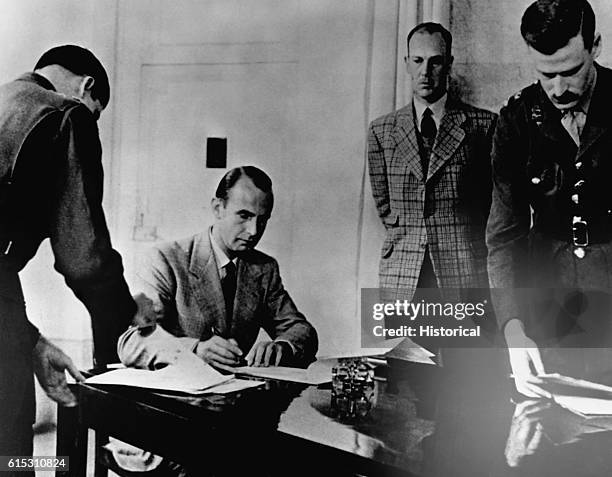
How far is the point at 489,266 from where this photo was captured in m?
1.75

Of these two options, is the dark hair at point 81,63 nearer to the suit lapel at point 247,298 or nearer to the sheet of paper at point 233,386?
the suit lapel at point 247,298

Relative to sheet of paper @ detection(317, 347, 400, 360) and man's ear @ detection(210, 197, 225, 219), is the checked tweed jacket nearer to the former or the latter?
sheet of paper @ detection(317, 347, 400, 360)

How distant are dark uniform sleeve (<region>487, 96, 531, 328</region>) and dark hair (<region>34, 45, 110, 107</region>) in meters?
1.04

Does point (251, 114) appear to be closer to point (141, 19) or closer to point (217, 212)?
point (217, 212)

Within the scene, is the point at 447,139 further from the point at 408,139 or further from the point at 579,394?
the point at 579,394

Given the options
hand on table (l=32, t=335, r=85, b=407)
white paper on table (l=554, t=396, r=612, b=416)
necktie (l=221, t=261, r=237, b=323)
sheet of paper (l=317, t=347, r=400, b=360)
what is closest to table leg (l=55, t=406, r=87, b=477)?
hand on table (l=32, t=335, r=85, b=407)

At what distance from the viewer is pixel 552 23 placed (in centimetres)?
171

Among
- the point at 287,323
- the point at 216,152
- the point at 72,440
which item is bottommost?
the point at 72,440

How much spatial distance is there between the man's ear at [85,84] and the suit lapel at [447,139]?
929 mm

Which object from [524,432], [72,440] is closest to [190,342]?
[72,440]

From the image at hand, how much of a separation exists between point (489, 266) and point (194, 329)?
0.77m

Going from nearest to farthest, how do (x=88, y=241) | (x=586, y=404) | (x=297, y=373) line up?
(x=586, y=404)
(x=297, y=373)
(x=88, y=241)

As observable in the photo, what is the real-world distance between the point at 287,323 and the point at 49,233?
0.68 metres

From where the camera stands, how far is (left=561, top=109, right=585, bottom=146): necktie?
170 centimetres
